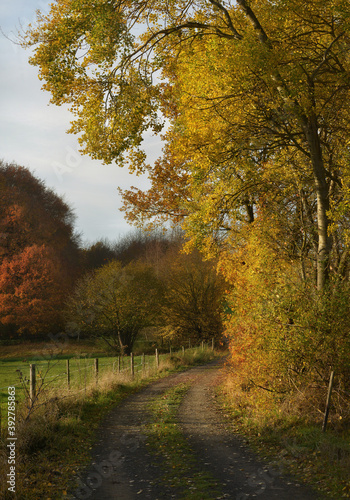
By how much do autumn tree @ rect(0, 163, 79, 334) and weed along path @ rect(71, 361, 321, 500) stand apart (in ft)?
80.1

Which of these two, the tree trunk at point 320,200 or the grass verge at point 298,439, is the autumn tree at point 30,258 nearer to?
the grass verge at point 298,439

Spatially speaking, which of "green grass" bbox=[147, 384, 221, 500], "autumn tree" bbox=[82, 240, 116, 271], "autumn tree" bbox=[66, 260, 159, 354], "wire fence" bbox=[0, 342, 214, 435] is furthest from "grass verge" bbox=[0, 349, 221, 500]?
"autumn tree" bbox=[82, 240, 116, 271]

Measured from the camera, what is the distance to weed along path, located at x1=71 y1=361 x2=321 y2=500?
6.38m

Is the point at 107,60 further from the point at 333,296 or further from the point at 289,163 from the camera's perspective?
the point at 333,296

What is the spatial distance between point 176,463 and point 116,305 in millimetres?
25089

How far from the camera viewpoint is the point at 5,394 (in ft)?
51.3

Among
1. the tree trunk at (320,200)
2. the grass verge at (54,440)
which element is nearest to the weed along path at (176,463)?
the grass verge at (54,440)

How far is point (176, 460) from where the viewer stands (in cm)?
786


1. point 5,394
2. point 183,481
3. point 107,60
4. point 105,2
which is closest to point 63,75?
point 107,60

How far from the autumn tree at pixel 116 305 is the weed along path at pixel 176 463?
64.6 ft

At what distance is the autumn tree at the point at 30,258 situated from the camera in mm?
35125

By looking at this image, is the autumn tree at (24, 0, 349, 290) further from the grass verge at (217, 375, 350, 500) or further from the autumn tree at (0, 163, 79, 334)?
the autumn tree at (0, 163, 79, 334)

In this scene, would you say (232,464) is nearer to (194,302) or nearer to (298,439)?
(298,439)

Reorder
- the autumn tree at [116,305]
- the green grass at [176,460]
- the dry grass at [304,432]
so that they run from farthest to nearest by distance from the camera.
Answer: the autumn tree at [116,305] < the dry grass at [304,432] < the green grass at [176,460]
